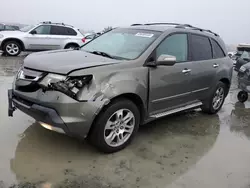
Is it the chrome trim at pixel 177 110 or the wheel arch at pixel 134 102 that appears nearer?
the wheel arch at pixel 134 102

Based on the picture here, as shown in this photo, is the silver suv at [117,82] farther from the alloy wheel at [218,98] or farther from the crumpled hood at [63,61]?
the alloy wheel at [218,98]

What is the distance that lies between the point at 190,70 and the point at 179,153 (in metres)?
1.44

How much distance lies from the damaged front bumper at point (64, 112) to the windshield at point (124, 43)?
43.8 inches

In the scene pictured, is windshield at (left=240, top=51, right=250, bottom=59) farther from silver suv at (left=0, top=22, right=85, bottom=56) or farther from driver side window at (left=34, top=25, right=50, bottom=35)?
driver side window at (left=34, top=25, right=50, bottom=35)

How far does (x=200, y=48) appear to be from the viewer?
17.2ft

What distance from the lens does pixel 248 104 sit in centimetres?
736

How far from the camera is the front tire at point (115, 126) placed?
3.61 metres

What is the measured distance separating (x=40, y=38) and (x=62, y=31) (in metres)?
1.14

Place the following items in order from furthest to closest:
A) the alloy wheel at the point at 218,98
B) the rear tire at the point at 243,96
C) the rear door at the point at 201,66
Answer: the rear tire at the point at 243,96, the alloy wheel at the point at 218,98, the rear door at the point at 201,66

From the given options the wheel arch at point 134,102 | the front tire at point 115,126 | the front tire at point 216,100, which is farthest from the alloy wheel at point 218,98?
the front tire at point 115,126

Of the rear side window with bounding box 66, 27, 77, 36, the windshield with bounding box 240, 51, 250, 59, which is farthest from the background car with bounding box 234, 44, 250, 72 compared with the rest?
the rear side window with bounding box 66, 27, 77, 36

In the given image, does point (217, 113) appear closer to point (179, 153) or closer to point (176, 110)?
point (176, 110)

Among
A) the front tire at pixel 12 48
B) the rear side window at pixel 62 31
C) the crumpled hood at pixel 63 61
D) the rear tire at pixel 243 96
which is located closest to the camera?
the crumpled hood at pixel 63 61

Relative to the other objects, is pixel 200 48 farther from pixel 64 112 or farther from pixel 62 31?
pixel 62 31
